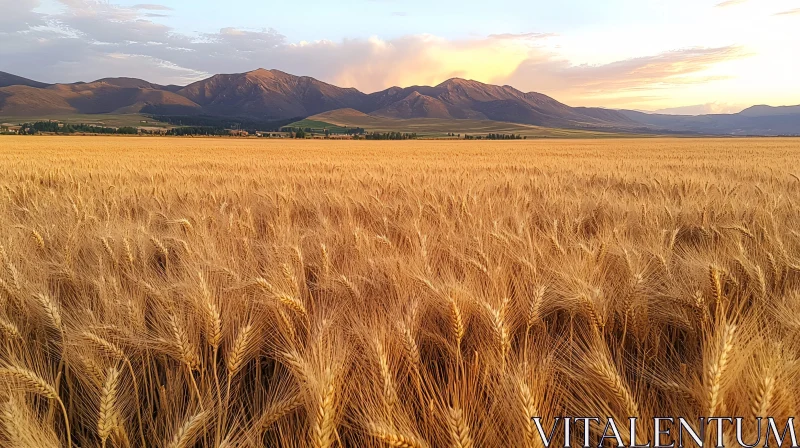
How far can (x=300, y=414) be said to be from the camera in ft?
4.27

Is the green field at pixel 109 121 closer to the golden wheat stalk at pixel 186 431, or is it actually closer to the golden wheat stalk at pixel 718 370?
the golden wheat stalk at pixel 186 431

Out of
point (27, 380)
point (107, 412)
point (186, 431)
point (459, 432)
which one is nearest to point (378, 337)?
point (459, 432)

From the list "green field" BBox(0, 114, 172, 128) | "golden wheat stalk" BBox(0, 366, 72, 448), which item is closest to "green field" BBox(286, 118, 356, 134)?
"green field" BBox(0, 114, 172, 128)

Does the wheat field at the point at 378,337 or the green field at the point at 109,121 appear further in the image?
the green field at the point at 109,121

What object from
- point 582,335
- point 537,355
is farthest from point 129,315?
point 582,335

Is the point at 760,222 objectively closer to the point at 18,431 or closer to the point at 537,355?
the point at 537,355

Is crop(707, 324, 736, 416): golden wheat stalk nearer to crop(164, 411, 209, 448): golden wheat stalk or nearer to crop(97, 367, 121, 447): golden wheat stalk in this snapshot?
crop(164, 411, 209, 448): golden wheat stalk

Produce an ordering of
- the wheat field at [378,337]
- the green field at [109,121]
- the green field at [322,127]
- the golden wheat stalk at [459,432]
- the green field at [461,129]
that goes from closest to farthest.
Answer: the golden wheat stalk at [459,432], the wheat field at [378,337], the green field at [461,129], the green field at [109,121], the green field at [322,127]

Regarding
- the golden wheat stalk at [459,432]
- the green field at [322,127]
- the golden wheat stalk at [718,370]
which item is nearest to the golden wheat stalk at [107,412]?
the golden wheat stalk at [459,432]

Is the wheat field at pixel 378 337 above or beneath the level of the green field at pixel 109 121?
beneath

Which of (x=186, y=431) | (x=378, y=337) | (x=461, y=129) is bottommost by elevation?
(x=186, y=431)

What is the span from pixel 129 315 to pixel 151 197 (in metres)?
3.82

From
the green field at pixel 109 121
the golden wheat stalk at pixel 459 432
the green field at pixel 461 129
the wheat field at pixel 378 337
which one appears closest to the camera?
the golden wheat stalk at pixel 459 432

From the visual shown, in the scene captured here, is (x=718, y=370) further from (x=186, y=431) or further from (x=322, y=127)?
(x=322, y=127)
